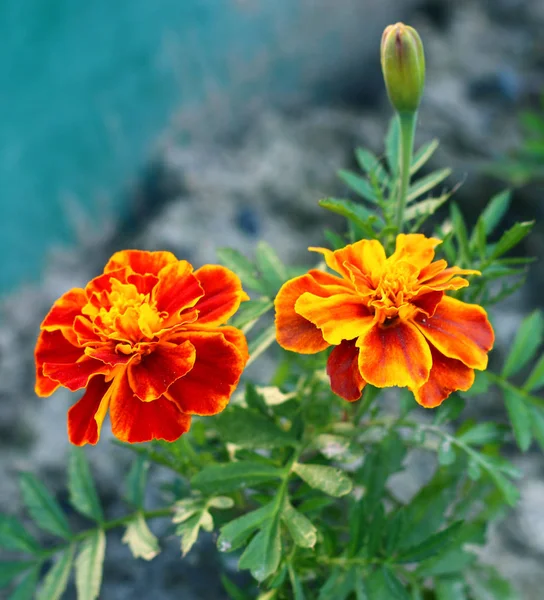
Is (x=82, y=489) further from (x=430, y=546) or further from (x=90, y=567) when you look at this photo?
(x=430, y=546)

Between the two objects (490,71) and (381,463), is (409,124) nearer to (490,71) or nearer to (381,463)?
(381,463)

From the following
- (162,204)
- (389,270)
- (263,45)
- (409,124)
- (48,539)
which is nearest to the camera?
(389,270)

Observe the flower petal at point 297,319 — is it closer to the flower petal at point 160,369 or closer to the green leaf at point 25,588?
the flower petal at point 160,369

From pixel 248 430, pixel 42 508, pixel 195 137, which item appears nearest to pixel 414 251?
pixel 248 430

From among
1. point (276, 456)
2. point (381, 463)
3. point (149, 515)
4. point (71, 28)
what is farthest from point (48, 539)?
point (71, 28)

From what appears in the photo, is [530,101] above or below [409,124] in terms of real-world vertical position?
below

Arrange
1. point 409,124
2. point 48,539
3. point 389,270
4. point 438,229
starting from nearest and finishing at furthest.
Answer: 1. point 389,270
2. point 409,124
3. point 438,229
4. point 48,539
